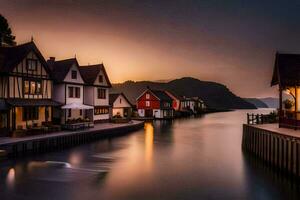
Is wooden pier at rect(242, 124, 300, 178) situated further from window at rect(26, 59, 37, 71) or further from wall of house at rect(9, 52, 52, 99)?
window at rect(26, 59, 37, 71)

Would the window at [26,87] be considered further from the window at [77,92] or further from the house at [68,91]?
the window at [77,92]

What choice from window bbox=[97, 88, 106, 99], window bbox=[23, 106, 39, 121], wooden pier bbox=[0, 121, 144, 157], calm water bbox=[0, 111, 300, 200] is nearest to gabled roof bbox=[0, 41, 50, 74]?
window bbox=[23, 106, 39, 121]

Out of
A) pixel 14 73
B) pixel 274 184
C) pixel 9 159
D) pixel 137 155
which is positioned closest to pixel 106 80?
pixel 14 73

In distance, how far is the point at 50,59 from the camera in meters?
45.8

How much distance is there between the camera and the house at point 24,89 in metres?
29.5

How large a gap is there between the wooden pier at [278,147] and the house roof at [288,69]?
15.9 ft

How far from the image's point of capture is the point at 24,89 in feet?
106

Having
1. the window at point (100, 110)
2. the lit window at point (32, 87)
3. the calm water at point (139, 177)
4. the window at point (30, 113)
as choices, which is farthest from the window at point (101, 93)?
the calm water at point (139, 177)

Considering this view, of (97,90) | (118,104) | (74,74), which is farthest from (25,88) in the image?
(118,104)

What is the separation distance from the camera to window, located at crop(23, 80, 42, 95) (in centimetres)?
3254

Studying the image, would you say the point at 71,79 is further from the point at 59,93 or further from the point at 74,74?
the point at 59,93

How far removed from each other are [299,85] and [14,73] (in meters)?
29.0

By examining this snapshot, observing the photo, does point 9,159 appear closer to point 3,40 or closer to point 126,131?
point 126,131

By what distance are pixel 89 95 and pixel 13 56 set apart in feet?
49.0
